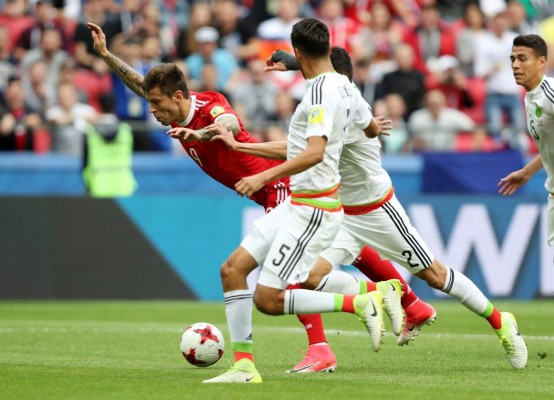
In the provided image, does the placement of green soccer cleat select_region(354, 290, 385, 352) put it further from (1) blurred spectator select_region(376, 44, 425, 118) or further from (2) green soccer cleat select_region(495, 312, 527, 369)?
(1) blurred spectator select_region(376, 44, 425, 118)

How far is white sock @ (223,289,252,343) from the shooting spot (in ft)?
27.1

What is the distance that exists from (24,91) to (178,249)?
365cm

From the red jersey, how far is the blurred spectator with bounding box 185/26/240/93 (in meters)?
9.67

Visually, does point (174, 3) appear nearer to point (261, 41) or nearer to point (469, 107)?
point (261, 41)

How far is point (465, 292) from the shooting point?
9.72 metres

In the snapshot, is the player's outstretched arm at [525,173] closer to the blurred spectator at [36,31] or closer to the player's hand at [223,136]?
the player's hand at [223,136]

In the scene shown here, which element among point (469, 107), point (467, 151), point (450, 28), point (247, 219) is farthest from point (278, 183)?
point (450, 28)

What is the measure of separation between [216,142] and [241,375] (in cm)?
206

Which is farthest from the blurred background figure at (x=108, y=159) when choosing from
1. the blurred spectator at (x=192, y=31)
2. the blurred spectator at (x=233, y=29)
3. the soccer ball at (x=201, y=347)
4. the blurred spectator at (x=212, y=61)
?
the soccer ball at (x=201, y=347)

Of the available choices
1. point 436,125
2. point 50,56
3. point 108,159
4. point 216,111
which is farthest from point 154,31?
point 216,111

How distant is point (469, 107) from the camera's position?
66.9 ft

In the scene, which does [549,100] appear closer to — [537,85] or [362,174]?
[537,85]

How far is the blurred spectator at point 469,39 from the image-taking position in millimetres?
21469

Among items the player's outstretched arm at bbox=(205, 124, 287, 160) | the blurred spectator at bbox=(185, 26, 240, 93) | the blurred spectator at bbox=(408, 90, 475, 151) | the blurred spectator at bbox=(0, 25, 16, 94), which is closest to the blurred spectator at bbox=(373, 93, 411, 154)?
the blurred spectator at bbox=(408, 90, 475, 151)
